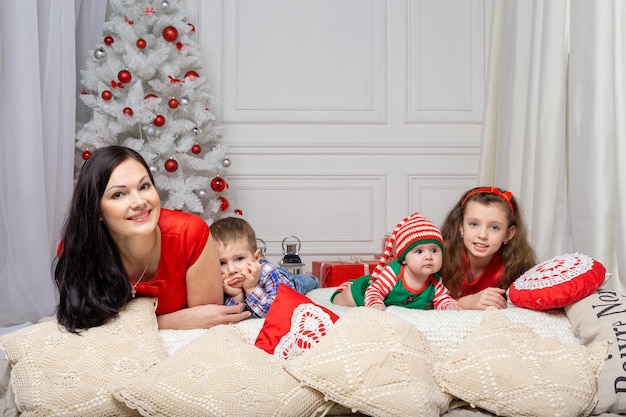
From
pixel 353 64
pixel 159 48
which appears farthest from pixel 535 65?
pixel 159 48

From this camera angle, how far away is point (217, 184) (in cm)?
378

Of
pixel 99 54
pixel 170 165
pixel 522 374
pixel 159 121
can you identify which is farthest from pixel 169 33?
pixel 522 374

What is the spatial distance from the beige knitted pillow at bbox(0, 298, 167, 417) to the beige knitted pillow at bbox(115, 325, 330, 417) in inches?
2.7

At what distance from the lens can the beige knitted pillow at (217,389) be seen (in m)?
1.65

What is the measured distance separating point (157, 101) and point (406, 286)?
5.95 ft

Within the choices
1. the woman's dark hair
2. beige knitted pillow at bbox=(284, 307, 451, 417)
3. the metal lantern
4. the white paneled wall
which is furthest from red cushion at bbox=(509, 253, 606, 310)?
the white paneled wall

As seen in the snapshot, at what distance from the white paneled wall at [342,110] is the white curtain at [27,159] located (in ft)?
3.61

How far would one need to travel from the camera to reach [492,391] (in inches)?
68.9

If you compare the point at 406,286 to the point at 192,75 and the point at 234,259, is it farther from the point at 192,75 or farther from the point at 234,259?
the point at 192,75

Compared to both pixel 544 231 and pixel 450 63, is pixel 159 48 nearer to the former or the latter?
pixel 450 63

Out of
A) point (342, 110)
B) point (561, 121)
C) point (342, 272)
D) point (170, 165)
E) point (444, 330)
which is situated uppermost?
point (342, 110)

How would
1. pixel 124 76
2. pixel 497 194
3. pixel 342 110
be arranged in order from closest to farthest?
1. pixel 497 194
2. pixel 124 76
3. pixel 342 110

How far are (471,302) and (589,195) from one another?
3.20ft

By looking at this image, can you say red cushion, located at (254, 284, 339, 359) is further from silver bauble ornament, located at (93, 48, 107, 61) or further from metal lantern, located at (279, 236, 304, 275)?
silver bauble ornament, located at (93, 48, 107, 61)
